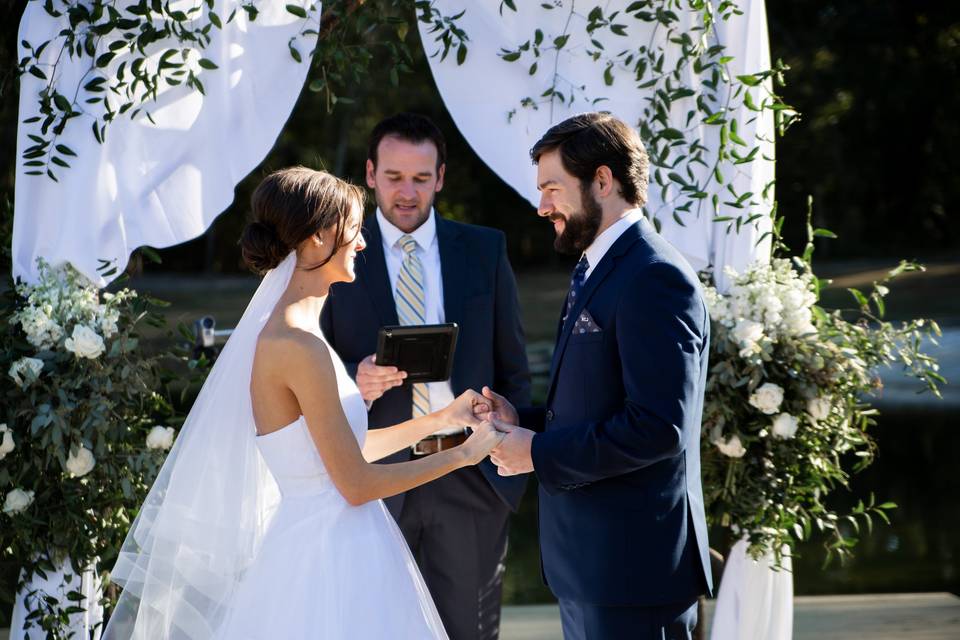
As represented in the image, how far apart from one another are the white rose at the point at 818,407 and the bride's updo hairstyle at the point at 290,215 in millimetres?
1922

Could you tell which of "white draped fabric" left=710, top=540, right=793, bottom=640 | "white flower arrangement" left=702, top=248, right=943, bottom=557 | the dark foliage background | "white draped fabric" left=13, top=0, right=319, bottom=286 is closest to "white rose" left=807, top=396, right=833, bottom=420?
"white flower arrangement" left=702, top=248, right=943, bottom=557

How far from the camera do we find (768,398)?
12.6ft

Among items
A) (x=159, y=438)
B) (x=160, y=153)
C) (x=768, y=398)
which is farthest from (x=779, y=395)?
(x=160, y=153)

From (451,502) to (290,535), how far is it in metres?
1.04

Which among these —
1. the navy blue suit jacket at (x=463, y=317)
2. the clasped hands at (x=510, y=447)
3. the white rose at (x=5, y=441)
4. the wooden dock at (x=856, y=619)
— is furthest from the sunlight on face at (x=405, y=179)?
the wooden dock at (x=856, y=619)

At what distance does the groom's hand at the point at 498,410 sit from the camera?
2.98 metres

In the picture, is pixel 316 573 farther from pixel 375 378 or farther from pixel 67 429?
pixel 67 429

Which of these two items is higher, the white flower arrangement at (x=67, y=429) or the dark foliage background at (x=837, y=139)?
the dark foliage background at (x=837, y=139)

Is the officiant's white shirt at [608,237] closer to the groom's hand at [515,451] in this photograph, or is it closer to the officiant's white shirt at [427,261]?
the groom's hand at [515,451]

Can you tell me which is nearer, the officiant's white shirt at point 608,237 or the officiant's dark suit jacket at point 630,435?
the officiant's dark suit jacket at point 630,435

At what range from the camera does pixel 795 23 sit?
19703 mm

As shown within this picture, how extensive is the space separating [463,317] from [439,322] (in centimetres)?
8

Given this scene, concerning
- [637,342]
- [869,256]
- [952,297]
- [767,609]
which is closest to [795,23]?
[869,256]

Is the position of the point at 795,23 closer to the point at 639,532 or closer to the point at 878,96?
the point at 878,96
